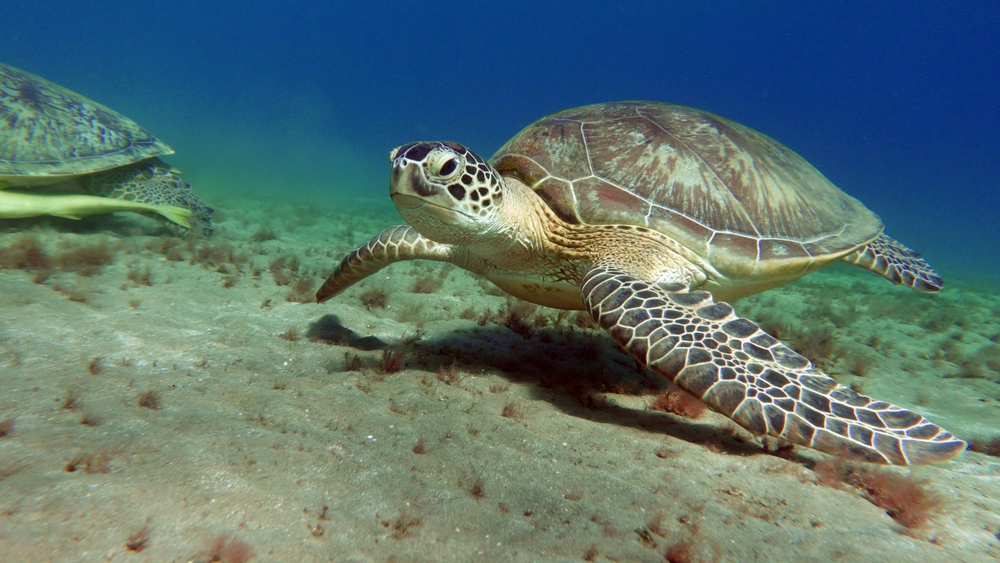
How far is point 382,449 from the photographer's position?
1.93 m

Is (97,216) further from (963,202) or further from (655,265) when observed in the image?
(963,202)

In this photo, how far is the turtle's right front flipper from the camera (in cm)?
399

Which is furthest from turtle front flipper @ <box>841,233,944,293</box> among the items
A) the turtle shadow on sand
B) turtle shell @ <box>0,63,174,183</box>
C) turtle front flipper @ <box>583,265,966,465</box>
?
turtle shell @ <box>0,63,174,183</box>

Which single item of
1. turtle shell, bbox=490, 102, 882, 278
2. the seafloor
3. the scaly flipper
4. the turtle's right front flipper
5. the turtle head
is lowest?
the seafloor

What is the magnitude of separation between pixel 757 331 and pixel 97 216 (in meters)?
8.77

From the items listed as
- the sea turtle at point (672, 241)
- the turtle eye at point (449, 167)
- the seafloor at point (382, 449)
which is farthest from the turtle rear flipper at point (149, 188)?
the turtle eye at point (449, 167)

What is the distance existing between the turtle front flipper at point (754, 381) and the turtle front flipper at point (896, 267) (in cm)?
288

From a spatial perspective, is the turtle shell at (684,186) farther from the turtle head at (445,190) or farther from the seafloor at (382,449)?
the seafloor at (382,449)

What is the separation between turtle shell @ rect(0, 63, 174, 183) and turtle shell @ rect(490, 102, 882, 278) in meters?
6.84

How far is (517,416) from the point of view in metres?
2.49

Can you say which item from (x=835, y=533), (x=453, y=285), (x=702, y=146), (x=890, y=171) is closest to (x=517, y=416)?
(x=835, y=533)

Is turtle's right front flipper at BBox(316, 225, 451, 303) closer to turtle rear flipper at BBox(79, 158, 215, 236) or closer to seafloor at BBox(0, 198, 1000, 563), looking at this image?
Result: seafloor at BBox(0, 198, 1000, 563)

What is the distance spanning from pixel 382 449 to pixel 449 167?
1722 mm

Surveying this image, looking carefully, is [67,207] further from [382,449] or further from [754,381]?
[754,381]
